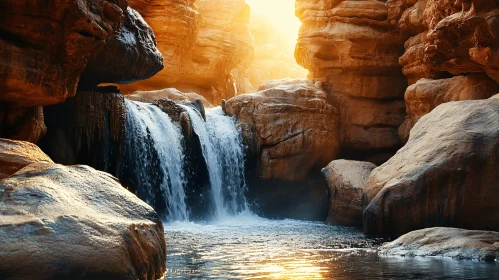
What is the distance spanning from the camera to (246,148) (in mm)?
22719

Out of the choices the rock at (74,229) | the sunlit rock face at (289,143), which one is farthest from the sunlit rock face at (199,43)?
the rock at (74,229)

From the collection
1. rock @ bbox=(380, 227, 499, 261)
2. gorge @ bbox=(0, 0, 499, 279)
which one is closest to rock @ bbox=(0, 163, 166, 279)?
gorge @ bbox=(0, 0, 499, 279)

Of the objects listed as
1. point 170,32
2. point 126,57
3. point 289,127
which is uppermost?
point 170,32

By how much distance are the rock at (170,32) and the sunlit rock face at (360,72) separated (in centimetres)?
644

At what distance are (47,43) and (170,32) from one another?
17.1m

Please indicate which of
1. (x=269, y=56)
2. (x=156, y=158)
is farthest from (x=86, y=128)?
(x=269, y=56)

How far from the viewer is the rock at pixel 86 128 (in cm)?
1501

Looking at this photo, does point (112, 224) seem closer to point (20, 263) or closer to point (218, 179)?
point (20, 263)

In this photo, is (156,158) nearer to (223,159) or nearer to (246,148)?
(223,159)

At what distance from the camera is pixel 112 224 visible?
22.0 ft

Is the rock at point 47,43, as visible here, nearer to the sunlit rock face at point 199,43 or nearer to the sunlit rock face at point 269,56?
the sunlit rock face at point 199,43

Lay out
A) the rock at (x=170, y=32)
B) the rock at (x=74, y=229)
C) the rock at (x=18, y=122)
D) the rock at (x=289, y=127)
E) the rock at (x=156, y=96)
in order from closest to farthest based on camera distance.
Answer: the rock at (x=74, y=229)
the rock at (x=18, y=122)
the rock at (x=289, y=127)
the rock at (x=156, y=96)
the rock at (x=170, y=32)

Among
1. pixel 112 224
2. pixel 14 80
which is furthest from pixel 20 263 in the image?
pixel 14 80

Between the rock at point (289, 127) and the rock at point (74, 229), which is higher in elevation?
the rock at point (289, 127)
